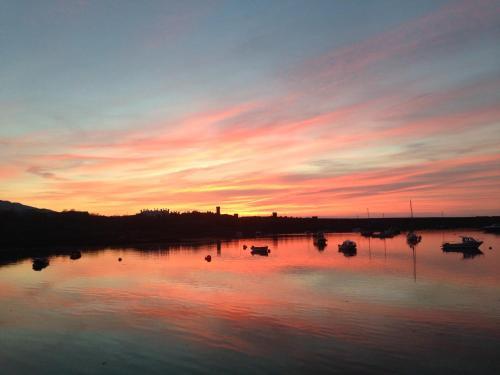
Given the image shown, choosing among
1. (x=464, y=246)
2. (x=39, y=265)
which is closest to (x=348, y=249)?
(x=464, y=246)

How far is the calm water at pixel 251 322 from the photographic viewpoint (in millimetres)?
23156

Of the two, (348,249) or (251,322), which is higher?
(348,249)

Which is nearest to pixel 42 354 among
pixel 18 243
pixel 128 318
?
pixel 128 318

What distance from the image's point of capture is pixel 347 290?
153ft

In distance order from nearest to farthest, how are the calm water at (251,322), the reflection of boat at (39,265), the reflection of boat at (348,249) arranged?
the calm water at (251,322) < the reflection of boat at (39,265) < the reflection of boat at (348,249)

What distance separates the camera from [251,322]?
1261 inches

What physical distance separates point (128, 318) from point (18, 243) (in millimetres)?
100567

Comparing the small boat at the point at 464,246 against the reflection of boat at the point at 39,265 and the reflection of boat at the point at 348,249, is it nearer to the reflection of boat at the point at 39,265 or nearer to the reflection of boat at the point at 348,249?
the reflection of boat at the point at 348,249

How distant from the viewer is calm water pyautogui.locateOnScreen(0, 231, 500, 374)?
23.2 m

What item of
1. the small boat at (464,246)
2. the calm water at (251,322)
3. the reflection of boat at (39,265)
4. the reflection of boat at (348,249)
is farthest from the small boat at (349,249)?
the reflection of boat at (39,265)

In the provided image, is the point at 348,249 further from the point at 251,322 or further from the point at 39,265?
the point at 251,322

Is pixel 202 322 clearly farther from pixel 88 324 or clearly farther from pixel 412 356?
pixel 412 356

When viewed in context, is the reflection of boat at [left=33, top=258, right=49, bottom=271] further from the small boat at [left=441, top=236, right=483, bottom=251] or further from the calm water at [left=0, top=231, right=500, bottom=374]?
the small boat at [left=441, top=236, right=483, bottom=251]

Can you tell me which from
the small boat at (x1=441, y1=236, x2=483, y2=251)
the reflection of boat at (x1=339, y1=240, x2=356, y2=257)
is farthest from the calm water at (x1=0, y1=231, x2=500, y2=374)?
the small boat at (x1=441, y1=236, x2=483, y2=251)
